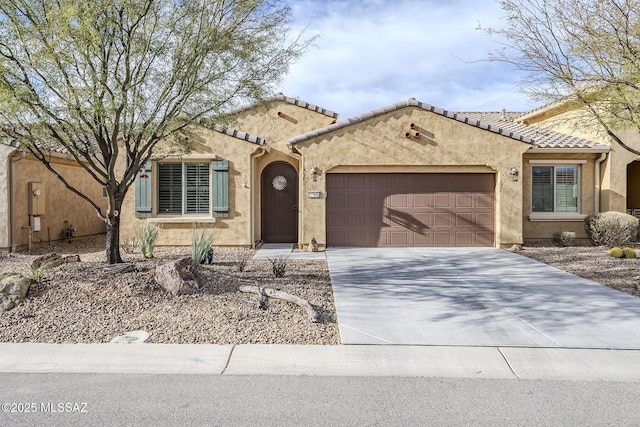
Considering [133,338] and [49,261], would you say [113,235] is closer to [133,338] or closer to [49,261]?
[49,261]

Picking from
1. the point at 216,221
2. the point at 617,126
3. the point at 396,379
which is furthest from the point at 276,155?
the point at 396,379

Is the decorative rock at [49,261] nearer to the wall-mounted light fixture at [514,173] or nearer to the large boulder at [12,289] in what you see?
the large boulder at [12,289]

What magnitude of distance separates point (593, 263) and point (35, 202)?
14.4 m

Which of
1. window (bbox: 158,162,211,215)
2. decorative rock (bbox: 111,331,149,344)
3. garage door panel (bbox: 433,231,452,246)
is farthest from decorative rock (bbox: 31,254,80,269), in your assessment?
garage door panel (bbox: 433,231,452,246)

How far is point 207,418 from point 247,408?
1.10ft

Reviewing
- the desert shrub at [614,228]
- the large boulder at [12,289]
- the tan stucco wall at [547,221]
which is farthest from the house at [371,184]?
the large boulder at [12,289]

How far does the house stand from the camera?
→ 12.5 m

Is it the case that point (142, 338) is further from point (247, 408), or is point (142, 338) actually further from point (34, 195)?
point (34, 195)

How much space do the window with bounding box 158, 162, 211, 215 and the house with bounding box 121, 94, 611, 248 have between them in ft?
0.09

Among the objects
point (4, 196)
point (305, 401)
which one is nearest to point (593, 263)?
point (305, 401)

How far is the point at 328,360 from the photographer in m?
4.71

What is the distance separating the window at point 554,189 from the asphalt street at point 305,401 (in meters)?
10.6

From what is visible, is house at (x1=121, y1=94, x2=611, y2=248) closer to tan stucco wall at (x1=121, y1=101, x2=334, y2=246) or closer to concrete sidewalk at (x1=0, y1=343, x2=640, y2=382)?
tan stucco wall at (x1=121, y1=101, x2=334, y2=246)

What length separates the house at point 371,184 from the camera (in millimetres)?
12500
